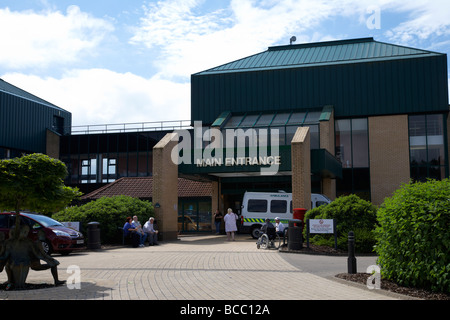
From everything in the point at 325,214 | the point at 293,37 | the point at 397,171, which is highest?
the point at 293,37

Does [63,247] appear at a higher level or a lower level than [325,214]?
lower

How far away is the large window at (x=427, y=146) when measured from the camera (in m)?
32.5

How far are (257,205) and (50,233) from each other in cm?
1133

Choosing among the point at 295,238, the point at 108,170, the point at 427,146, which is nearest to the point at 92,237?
the point at 295,238

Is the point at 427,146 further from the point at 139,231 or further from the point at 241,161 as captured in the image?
the point at 139,231

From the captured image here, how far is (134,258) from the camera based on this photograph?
1559cm

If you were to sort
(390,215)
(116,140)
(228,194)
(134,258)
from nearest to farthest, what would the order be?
(390,215) → (134,258) → (228,194) → (116,140)

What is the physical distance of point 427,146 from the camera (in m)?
32.8

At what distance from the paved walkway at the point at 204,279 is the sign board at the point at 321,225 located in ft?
6.74

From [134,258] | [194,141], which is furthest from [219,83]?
[134,258]

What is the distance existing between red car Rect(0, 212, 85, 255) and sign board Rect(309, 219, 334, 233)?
8.46 metres
